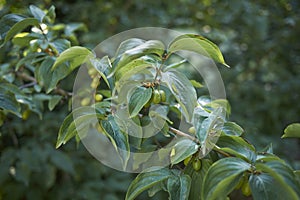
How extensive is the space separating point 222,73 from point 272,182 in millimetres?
1483

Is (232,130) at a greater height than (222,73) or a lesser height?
greater

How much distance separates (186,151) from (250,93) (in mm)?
1516

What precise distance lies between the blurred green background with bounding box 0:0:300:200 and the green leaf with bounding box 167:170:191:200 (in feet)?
3.06

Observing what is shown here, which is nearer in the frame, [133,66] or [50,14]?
[133,66]

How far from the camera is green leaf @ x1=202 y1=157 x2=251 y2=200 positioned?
46 cm

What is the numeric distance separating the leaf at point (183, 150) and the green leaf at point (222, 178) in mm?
72

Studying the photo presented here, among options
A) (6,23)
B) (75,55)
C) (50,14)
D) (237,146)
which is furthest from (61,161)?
(237,146)

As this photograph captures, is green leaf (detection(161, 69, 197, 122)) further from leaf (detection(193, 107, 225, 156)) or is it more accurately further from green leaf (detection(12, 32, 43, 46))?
green leaf (detection(12, 32, 43, 46))

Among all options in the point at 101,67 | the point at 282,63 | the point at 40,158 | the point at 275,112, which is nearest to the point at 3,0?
the point at 101,67

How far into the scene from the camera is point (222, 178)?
0.47 metres

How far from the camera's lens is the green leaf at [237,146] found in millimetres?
532

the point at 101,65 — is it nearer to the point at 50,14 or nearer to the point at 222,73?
the point at 50,14

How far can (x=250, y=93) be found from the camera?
6.56 feet

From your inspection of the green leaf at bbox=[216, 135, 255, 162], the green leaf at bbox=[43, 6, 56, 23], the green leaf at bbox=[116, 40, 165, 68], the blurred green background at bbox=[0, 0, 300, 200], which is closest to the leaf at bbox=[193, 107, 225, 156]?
the green leaf at bbox=[216, 135, 255, 162]
